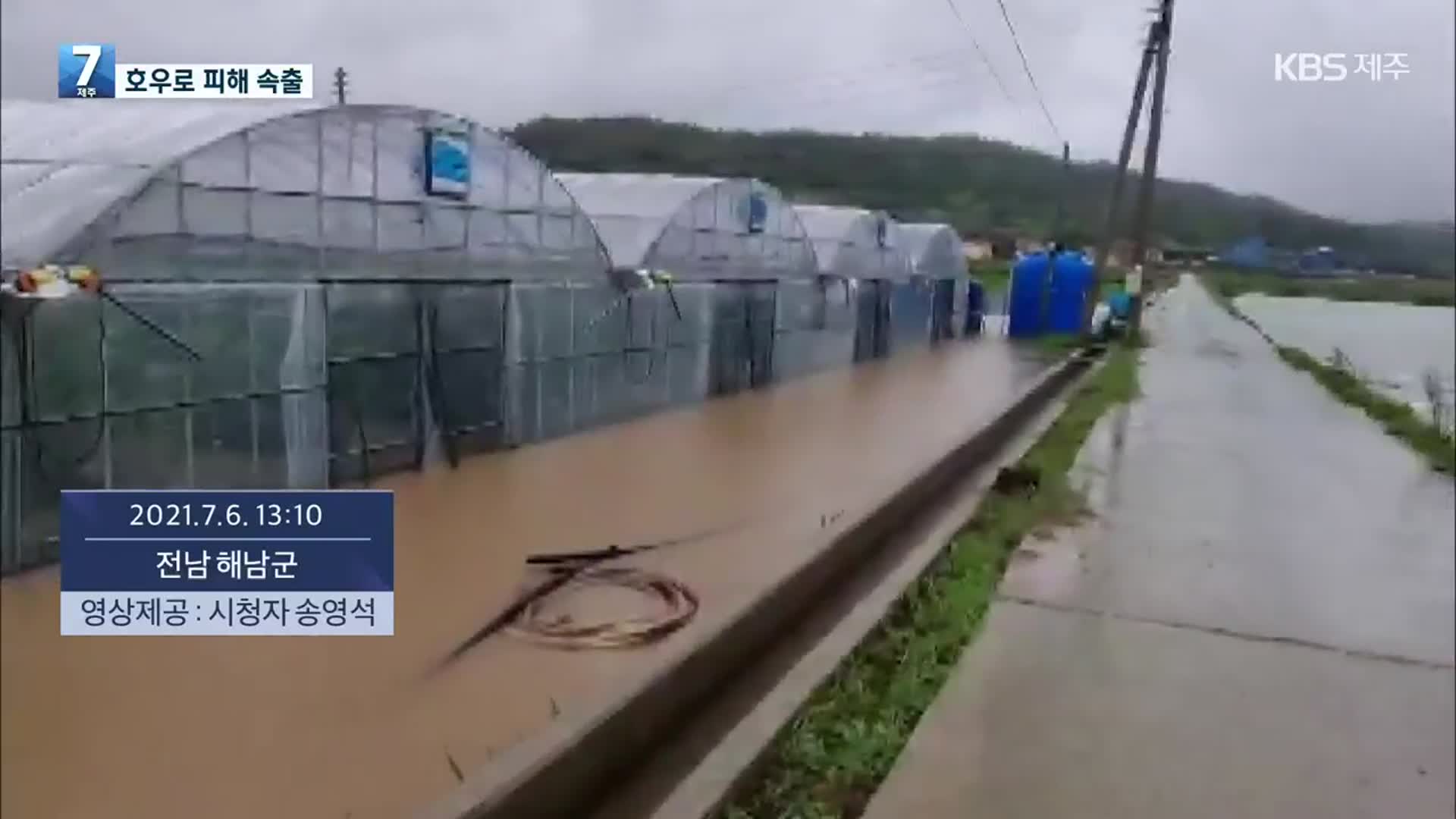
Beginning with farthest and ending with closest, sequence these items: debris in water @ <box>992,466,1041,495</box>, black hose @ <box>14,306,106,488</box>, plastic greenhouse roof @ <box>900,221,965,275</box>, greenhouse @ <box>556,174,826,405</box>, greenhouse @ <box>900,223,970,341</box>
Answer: greenhouse @ <box>900,223,970,341</box>, plastic greenhouse roof @ <box>900,221,965,275</box>, greenhouse @ <box>556,174,826,405</box>, debris in water @ <box>992,466,1041,495</box>, black hose @ <box>14,306,106,488</box>

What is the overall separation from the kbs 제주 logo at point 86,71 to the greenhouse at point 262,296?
472 millimetres

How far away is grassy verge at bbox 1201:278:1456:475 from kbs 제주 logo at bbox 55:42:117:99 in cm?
1008

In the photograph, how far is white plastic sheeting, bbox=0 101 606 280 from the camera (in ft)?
15.8

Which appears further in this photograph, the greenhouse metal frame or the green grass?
the green grass

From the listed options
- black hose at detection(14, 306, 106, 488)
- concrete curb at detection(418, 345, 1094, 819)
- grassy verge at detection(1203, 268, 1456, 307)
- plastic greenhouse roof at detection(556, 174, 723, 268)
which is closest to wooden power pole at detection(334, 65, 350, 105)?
concrete curb at detection(418, 345, 1094, 819)

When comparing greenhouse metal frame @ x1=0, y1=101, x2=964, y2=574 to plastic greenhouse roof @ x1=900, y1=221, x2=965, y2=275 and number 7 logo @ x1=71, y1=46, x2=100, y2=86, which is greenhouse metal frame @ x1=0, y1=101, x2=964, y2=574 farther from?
plastic greenhouse roof @ x1=900, y1=221, x2=965, y2=275

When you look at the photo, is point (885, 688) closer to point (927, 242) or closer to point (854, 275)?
point (854, 275)

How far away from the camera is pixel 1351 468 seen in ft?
29.5

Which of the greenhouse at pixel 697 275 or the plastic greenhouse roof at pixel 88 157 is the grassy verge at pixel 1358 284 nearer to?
the greenhouse at pixel 697 275

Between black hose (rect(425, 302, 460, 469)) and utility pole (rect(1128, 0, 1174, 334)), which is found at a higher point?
utility pole (rect(1128, 0, 1174, 334))

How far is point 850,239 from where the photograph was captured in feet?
54.4
